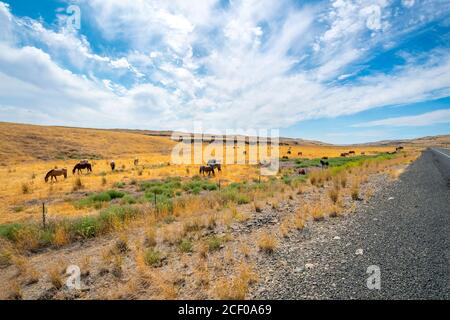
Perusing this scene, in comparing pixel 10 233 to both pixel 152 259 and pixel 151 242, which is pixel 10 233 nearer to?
pixel 151 242

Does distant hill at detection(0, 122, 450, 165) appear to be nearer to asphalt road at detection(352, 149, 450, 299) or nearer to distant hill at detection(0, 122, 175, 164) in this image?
distant hill at detection(0, 122, 175, 164)

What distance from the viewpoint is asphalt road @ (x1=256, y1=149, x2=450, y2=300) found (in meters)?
4.11

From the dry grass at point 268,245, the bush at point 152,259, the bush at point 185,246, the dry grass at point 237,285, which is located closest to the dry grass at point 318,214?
the dry grass at point 268,245

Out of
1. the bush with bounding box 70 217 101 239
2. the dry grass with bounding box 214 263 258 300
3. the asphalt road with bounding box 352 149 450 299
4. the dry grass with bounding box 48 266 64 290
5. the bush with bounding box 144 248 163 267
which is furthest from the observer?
the bush with bounding box 70 217 101 239

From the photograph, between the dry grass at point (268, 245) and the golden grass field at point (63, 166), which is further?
the golden grass field at point (63, 166)

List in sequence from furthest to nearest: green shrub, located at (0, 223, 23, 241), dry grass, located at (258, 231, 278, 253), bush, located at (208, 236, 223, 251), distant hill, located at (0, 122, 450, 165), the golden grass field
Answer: distant hill, located at (0, 122, 450, 165), the golden grass field, green shrub, located at (0, 223, 23, 241), bush, located at (208, 236, 223, 251), dry grass, located at (258, 231, 278, 253)

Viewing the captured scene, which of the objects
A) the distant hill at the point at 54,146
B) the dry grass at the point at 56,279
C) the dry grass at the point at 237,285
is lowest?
the dry grass at the point at 56,279

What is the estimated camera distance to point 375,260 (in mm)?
5125

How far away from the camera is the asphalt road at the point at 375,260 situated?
4.11m

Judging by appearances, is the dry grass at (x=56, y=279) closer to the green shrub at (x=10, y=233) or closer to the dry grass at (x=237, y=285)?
the dry grass at (x=237, y=285)

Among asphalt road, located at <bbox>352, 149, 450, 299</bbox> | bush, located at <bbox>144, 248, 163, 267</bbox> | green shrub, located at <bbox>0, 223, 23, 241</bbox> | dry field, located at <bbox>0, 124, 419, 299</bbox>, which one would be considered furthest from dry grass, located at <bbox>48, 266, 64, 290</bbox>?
asphalt road, located at <bbox>352, 149, 450, 299</bbox>

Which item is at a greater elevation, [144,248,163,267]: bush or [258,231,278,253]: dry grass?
[258,231,278,253]: dry grass

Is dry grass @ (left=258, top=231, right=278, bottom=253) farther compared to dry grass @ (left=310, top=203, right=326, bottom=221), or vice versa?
dry grass @ (left=310, top=203, right=326, bottom=221)
